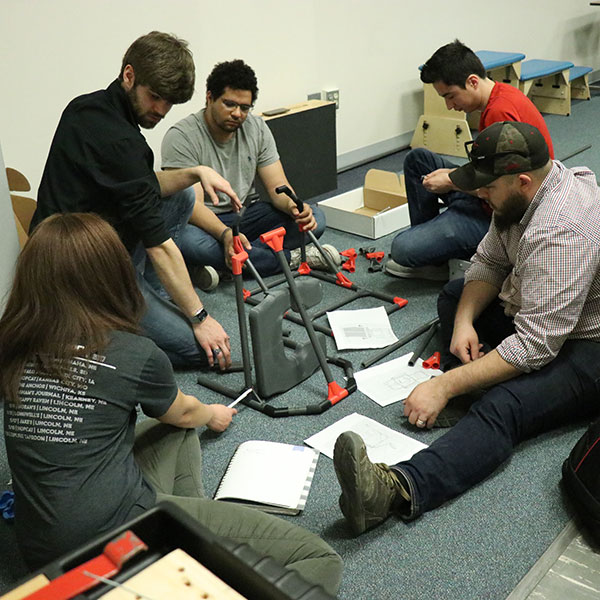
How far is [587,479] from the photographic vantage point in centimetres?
177

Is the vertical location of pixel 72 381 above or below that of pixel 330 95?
below

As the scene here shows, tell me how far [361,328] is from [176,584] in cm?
211

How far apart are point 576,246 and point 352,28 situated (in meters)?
3.26

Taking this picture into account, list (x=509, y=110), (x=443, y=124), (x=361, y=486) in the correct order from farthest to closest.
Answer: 1. (x=443, y=124)
2. (x=509, y=110)
3. (x=361, y=486)

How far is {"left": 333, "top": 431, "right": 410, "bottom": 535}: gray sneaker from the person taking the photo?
1704 millimetres

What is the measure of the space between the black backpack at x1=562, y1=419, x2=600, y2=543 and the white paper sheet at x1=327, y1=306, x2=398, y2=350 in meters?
1.03

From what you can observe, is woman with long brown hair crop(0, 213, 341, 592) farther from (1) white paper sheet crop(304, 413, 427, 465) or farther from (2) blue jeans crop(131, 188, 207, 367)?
(2) blue jeans crop(131, 188, 207, 367)

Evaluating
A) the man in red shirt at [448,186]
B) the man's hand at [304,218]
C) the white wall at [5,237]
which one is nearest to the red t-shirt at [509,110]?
the man in red shirt at [448,186]

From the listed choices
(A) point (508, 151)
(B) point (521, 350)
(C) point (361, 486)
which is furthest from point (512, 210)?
(C) point (361, 486)

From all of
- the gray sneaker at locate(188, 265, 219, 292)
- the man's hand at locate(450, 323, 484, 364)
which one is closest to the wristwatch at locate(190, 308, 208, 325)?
the gray sneaker at locate(188, 265, 219, 292)

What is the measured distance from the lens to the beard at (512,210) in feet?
6.79

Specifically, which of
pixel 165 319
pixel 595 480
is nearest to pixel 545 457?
pixel 595 480

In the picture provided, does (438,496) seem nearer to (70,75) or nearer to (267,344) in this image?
(267,344)

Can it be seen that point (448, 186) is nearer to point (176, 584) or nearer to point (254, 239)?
point (254, 239)
